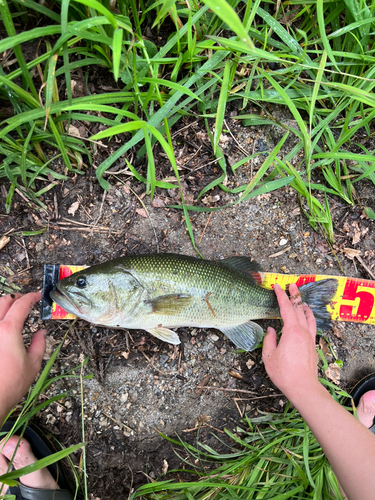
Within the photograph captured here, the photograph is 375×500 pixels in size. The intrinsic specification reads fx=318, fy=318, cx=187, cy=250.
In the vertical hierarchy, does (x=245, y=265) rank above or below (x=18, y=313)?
below

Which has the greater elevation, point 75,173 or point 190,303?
point 75,173

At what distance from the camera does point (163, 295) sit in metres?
2.91

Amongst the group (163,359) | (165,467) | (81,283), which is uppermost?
(81,283)

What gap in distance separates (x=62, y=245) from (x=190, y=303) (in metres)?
1.52

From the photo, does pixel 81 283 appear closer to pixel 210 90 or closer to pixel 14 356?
pixel 14 356

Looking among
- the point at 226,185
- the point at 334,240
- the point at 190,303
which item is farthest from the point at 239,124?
the point at 190,303

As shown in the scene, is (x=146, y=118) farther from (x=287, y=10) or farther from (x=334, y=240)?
(x=334, y=240)

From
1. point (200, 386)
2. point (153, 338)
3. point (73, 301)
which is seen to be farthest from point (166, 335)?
point (73, 301)

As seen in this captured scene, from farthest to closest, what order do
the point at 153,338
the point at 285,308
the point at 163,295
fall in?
1. the point at 153,338
2. the point at 285,308
3. the point at 163,295

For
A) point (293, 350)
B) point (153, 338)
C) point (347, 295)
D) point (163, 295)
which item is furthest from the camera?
point (347, 295)

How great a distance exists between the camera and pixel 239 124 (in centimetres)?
357

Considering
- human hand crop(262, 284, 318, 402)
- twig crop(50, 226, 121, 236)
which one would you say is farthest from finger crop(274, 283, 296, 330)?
twig crop(50, 226, 121, 236)

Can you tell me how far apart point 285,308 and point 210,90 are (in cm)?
235

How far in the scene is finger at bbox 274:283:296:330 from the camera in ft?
10.3
